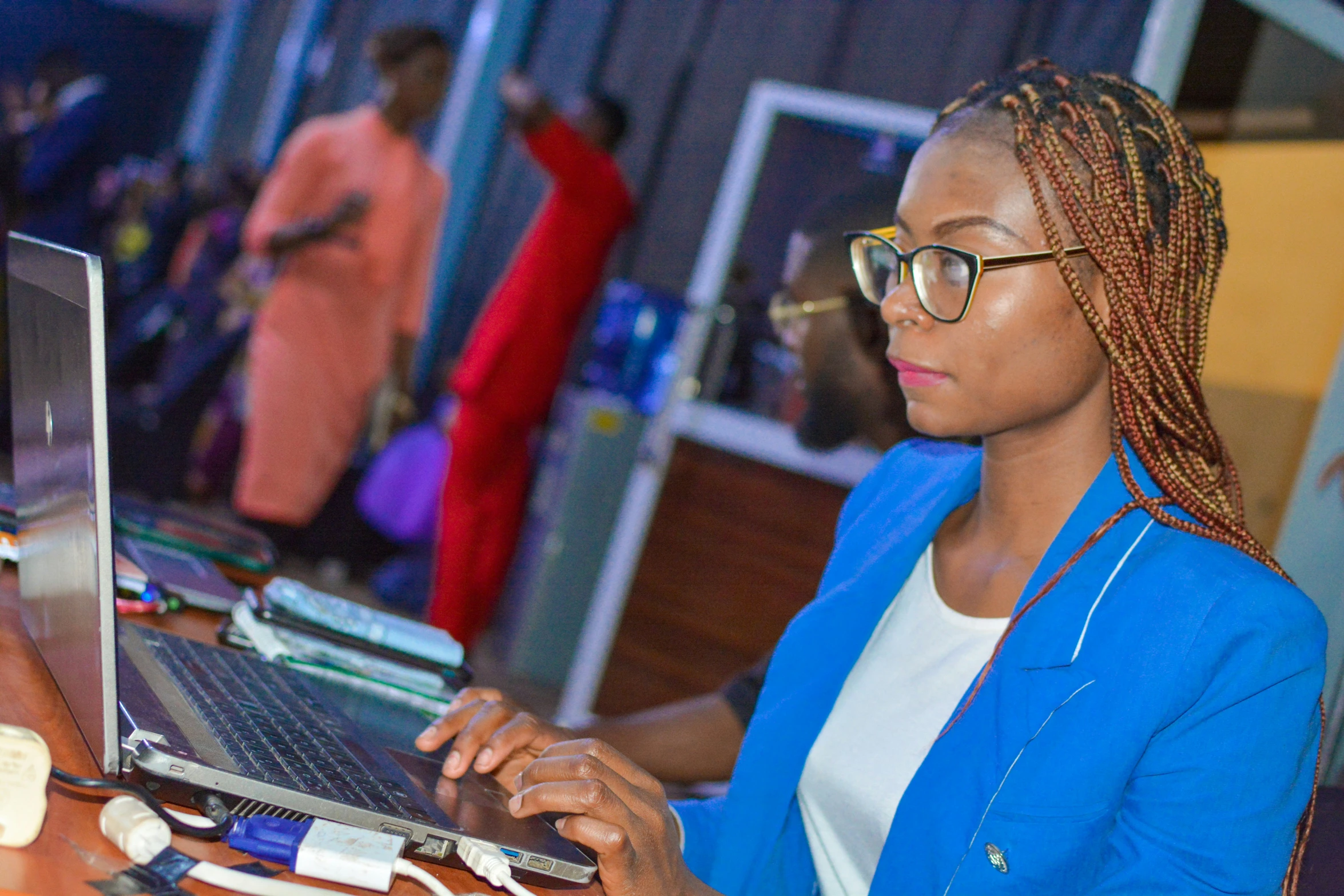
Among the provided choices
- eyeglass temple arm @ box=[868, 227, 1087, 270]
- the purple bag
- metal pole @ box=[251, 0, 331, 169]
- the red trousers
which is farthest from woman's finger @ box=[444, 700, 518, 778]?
metal pole @ box=[251, 0, 331, 169]

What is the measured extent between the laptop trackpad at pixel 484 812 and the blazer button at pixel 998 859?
342mm

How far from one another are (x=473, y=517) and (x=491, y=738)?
298cm

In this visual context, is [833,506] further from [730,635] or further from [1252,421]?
[1252,421]

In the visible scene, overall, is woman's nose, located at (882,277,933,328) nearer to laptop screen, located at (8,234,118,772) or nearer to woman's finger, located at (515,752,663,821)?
woman's finger, located at (515,752,663,821)

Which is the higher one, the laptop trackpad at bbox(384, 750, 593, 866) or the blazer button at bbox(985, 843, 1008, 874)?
the blazer button at bbox(985, 843, 1008, 874)

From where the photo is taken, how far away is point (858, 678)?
4.40ft

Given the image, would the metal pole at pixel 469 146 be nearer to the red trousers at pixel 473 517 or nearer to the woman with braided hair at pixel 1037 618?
the red trousers at pixel 473 517

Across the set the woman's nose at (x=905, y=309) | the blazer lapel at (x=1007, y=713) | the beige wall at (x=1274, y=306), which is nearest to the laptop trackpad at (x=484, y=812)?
the blazer lapel at (x=1007, y=713)

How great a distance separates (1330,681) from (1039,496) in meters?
0.85

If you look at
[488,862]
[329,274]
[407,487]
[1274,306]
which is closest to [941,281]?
[488,862]

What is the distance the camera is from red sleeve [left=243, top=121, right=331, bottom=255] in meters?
3.49

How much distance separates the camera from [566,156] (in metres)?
3.95

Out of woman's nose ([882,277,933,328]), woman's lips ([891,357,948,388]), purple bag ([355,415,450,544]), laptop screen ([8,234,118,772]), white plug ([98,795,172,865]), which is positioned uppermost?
woman's nose ([882,277,933,328])

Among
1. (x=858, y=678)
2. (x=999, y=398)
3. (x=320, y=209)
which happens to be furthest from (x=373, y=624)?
(x=320, y=209)
